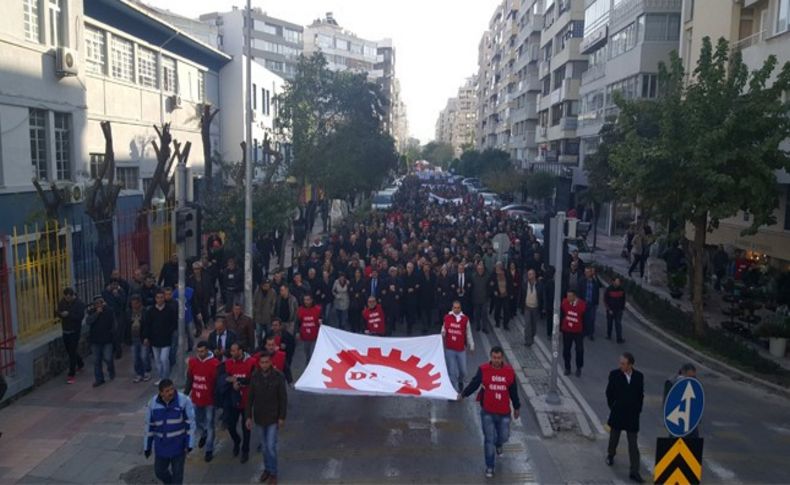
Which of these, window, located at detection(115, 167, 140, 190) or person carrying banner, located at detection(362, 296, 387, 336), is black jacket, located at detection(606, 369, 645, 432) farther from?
window, located at detection(115, 167, 140, 190)

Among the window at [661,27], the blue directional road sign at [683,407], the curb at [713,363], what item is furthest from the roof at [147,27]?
the blue directional road sign at [683,407]

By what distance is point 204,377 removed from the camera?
9.50m

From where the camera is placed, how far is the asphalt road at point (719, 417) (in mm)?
9797

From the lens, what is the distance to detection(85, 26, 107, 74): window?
23.0 meters

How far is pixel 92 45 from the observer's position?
76.6 ft

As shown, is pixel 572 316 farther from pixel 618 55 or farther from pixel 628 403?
pixel 618 55

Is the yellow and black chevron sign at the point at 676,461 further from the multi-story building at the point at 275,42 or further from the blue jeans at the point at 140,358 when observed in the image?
the multi-story building at the point at 275,42

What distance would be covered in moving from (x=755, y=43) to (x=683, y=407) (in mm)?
19078

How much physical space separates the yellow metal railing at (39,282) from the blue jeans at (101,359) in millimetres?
1320

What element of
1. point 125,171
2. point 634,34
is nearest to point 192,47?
point 125,171

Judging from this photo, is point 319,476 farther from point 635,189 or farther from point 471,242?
point 471,242

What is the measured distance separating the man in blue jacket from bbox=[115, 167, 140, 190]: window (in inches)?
751

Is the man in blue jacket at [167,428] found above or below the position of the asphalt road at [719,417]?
above

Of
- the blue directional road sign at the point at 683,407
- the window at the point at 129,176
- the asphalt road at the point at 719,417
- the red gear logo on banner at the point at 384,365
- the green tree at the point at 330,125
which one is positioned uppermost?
the green tree at the point at 330,125
